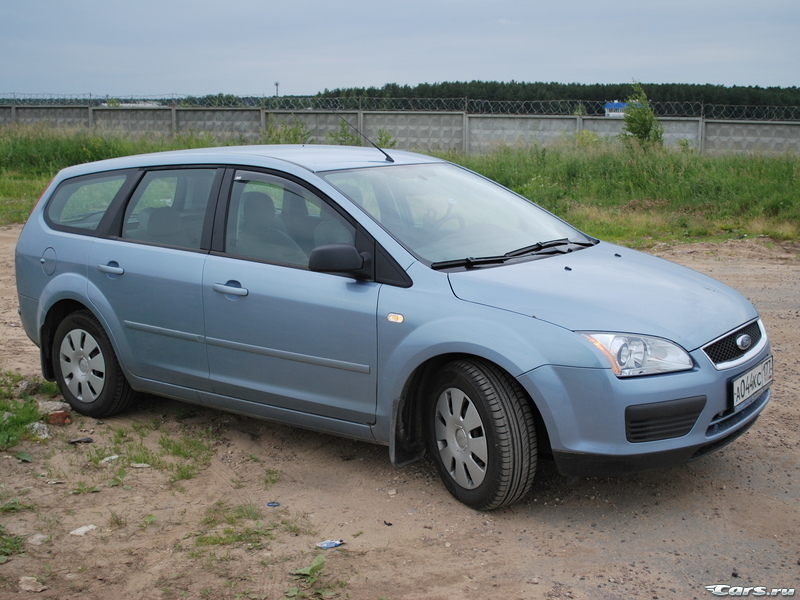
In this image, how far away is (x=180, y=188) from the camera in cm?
511

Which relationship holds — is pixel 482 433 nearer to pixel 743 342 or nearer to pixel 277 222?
pixel 743 342

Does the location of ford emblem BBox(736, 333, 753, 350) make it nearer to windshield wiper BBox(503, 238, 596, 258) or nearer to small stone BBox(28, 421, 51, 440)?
windshield wiper BBox(503, 238, 596, 258)

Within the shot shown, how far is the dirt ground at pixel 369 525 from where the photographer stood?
343 centimetres

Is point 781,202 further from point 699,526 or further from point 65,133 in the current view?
point 65,133

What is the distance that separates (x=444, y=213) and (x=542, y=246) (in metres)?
0.56

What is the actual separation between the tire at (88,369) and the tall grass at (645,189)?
8.46 meters

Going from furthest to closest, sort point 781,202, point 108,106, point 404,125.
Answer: point 108,106 → point 404,125 → point 781,202

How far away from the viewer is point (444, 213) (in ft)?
15.5

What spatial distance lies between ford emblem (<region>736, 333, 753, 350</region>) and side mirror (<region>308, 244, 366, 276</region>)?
5.90ft

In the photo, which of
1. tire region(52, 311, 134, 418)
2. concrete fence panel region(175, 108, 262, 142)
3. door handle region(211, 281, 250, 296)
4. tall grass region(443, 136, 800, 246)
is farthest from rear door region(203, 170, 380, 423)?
concrete fence panel region(175, 108, 262, 142)

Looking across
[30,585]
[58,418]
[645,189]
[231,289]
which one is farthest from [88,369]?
[645,189]

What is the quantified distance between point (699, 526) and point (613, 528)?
0.38 meters

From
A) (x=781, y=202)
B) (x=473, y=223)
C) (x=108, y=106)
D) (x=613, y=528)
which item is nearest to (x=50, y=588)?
(x=613, y=528)

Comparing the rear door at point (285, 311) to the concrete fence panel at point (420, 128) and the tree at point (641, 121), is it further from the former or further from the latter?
the concrete fence panel at point (420, 128)
